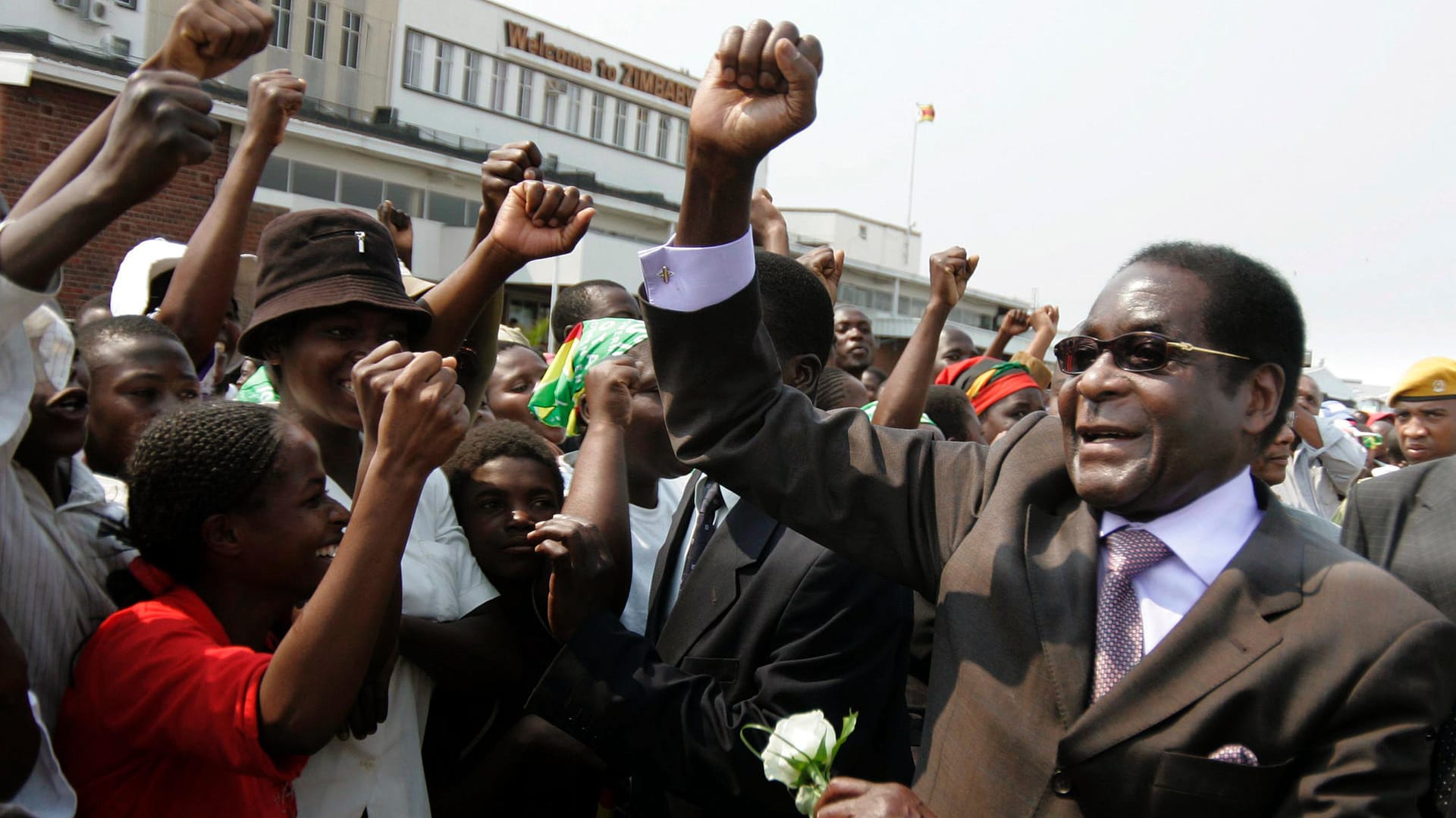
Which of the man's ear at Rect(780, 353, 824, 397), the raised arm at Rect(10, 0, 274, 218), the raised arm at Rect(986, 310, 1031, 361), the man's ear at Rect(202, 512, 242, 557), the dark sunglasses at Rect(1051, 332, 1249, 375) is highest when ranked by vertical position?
the raised arm at Rect(10, 0, 274, 218)

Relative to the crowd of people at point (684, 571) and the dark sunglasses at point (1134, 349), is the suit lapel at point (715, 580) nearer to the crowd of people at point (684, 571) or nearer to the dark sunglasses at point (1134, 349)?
the crowd of people at point (684, 571)

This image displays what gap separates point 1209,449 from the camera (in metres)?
2.36

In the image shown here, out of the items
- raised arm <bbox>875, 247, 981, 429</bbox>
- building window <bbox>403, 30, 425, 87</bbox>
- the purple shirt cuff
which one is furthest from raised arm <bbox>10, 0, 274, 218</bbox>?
building window <bbox>403, 30, 425, 87</bbox>

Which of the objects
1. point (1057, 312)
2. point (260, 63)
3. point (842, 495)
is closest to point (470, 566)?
point (842, 495)

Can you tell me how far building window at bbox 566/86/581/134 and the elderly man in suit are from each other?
3866cm

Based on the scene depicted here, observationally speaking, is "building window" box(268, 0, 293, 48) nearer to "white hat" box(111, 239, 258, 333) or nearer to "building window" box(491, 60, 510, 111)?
"building window" box(491, 60, 510, 111)

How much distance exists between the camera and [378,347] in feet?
9.47

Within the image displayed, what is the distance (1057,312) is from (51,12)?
24194 millimetres

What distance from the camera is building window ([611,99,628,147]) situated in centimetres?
4119

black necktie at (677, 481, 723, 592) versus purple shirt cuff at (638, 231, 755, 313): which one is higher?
purple shirt cuff at (638, 231, 755, 313)

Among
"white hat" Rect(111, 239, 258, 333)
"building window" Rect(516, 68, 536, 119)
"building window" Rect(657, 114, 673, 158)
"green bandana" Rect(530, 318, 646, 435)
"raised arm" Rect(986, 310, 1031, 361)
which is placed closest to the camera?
"green bandana" Rect(530, 318, 646, 435)

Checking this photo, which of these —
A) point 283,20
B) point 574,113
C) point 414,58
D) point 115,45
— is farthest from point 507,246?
point 574,113

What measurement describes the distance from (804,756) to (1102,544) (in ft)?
2.35

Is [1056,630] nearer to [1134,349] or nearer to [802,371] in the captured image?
[1134,349]
